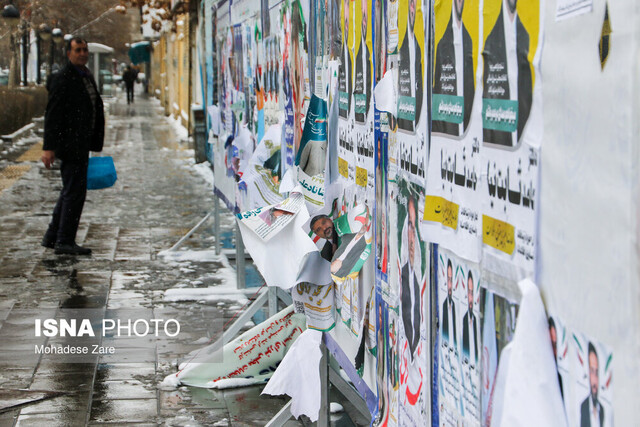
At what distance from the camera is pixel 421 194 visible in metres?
2.57

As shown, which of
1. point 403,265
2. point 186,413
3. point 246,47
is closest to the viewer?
point 403,265

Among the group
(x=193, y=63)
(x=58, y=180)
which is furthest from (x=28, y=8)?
(x=58, y=180)

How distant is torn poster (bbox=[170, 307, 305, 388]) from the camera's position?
5359mm

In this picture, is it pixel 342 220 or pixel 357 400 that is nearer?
pixel 342 220

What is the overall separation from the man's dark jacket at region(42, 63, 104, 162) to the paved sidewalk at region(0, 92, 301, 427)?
1.09 metres

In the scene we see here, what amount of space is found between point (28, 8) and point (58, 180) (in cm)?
2623

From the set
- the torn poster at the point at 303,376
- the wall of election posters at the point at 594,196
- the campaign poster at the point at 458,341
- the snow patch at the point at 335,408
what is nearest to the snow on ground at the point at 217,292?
the snow patch at the point at 335,408

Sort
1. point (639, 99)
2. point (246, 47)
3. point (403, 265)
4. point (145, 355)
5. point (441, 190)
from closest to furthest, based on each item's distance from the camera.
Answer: point (639, 99) < point (441, 190) < point (403, 265) < point (145, 355) < point (246, 47)

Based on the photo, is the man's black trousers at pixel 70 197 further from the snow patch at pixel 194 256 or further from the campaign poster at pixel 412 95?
the campaign poster at pixel 412 95

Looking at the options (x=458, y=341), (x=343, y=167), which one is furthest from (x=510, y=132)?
(x=343, y=167)

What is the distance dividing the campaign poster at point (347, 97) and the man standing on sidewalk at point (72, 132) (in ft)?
19.7

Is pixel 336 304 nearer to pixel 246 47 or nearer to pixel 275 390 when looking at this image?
pixel 275 390

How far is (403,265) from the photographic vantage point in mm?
2824

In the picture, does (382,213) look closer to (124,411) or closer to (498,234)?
(498,234)
